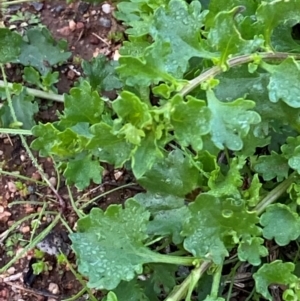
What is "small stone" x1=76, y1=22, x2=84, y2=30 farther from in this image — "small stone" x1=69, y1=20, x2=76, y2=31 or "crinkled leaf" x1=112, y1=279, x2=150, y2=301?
"crinkled leaf" x1=112, y1=279, x2=150, y2=301

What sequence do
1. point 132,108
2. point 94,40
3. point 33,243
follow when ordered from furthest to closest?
point 94,40 → point 33,243 → point 132,108

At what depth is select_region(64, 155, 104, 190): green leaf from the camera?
1393 mm

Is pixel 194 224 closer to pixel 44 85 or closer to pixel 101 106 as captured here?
pixel 101 106

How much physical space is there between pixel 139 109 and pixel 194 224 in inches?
11.2

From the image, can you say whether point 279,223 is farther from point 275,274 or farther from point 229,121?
point 229,121

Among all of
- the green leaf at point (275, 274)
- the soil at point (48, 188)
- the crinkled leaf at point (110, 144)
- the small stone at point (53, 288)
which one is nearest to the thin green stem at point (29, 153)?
the soil at point (48, 188)

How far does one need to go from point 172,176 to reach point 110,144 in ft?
0.85

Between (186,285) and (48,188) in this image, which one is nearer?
(186,285)

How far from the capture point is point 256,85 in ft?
4.53

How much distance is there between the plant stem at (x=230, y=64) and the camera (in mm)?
1246

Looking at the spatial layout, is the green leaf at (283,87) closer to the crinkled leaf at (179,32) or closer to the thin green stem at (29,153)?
the crinkled leaf at (179,32)

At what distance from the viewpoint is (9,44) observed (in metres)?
1.79

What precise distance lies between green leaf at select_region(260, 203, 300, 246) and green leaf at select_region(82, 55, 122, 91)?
21.1 inches

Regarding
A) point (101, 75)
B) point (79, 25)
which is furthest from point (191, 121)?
point (79, 25)
